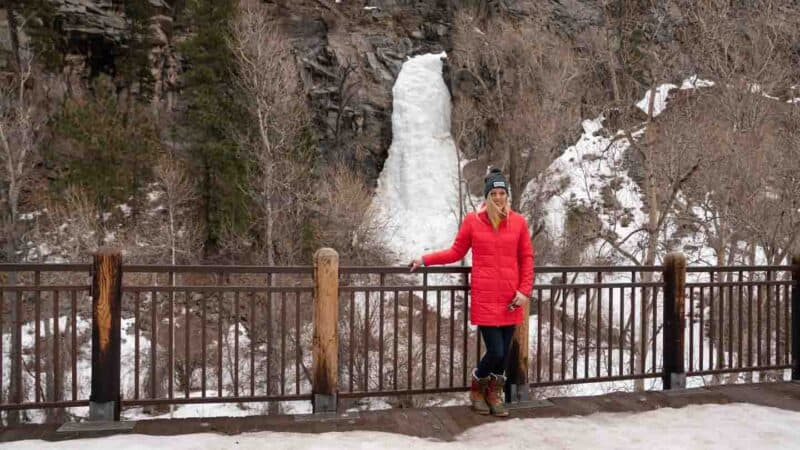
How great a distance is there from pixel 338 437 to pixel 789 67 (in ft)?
64.8

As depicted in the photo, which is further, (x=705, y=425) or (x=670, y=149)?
(x=670, y=149)

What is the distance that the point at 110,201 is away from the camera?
781 inches

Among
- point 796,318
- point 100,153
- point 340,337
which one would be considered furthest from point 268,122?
point 796,318

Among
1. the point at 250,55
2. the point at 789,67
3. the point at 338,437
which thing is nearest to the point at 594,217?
the point at 789,67

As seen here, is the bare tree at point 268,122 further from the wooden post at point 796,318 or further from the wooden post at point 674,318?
the wooden post at point 796,318

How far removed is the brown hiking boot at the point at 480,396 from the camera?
182 inches

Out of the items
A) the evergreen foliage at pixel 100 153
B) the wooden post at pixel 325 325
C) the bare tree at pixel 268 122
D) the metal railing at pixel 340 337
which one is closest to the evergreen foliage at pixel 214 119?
the bare tree at pixel 268 122

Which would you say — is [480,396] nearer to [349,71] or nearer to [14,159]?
[14,159]

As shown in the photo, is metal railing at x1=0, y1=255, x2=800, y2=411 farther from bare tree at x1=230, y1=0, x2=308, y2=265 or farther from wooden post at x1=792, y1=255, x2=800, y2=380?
bare tree at x1=230, y1=0, x2=308, y2=265

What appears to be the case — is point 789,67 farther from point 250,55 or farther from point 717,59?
point 250,55

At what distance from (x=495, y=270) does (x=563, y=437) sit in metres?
1.35

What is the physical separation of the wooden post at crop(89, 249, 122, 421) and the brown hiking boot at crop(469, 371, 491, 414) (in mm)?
2892

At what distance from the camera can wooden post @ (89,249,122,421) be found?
4383mm

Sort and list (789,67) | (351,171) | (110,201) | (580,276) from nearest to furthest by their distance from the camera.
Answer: (789,67) → (110,201) → (580,276) → (351,171)
